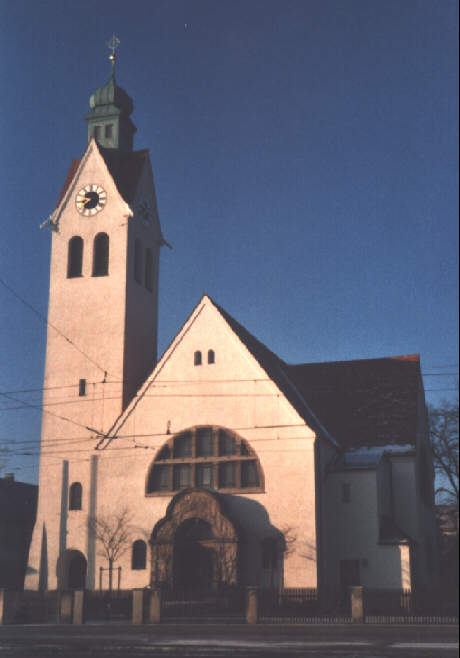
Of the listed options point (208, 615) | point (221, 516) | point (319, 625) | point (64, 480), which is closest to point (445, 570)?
point (319, 625)

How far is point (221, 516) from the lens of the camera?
3366 cm

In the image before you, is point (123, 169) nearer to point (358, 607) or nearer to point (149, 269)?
point (149, 269)

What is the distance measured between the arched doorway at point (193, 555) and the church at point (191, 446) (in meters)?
0.08

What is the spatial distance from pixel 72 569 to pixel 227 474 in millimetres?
9126

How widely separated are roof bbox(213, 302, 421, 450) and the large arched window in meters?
9.52

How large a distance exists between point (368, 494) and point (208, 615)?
9.98 metres

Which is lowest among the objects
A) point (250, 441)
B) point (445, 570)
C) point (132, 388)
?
point (445, 570)

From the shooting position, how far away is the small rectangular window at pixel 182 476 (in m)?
36.6

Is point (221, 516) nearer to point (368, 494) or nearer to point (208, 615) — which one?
point (208, 615)

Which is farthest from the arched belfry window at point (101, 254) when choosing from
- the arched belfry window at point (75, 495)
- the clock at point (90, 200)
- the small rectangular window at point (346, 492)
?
the small rectangular window at point (346, 492)

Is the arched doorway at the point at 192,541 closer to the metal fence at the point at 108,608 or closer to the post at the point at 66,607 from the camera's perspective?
the metal fence at the point at 108,608

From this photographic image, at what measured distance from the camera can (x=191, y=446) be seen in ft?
121

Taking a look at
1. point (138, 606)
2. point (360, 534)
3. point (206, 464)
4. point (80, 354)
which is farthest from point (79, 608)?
point (80, 354)

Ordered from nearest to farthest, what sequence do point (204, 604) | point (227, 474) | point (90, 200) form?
1. point (204, 604)
2. point (227, 474)
3. point (90, 200)
